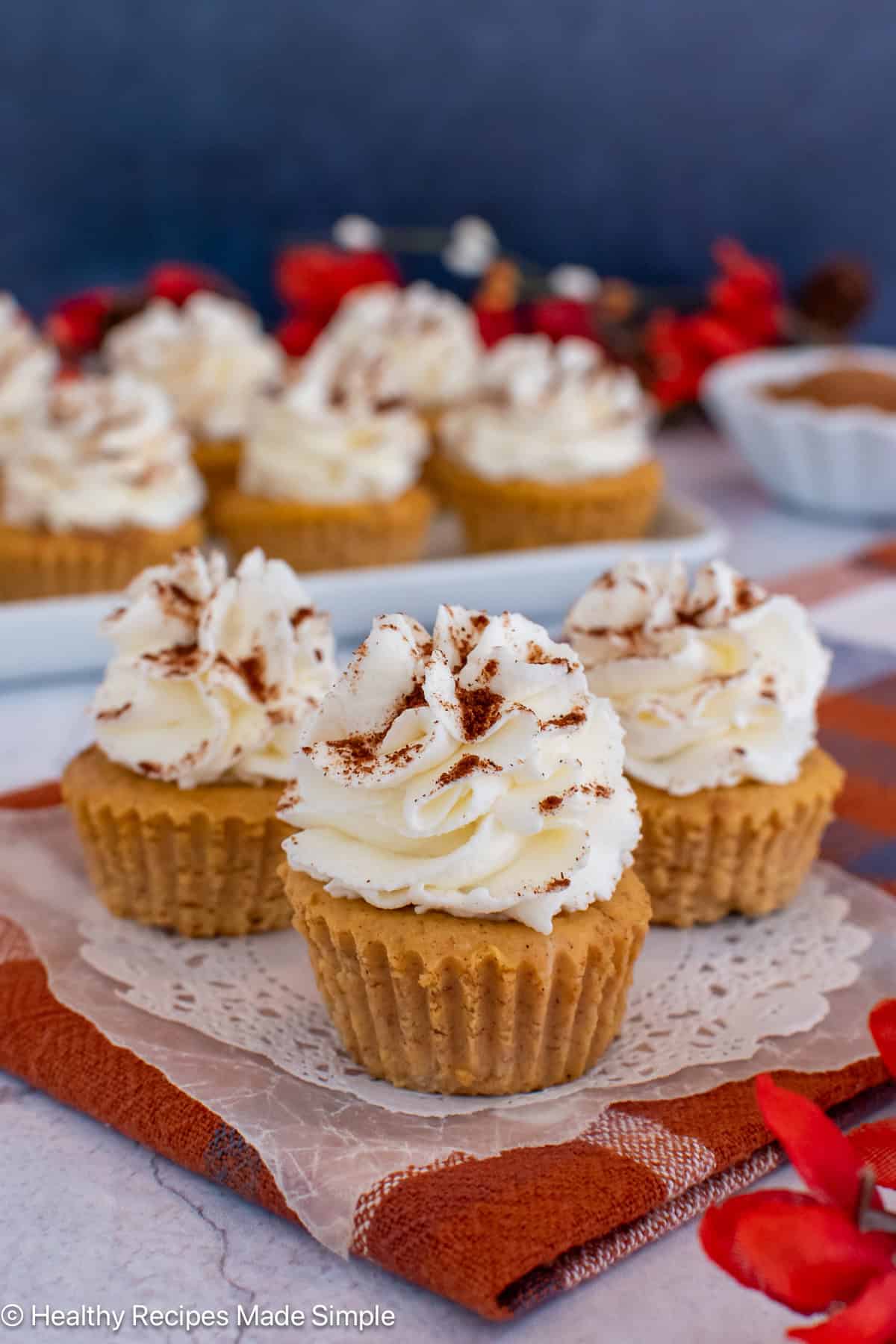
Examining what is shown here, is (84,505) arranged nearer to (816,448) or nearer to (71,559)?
(71,559)

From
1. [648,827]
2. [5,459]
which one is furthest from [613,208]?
[648,827]

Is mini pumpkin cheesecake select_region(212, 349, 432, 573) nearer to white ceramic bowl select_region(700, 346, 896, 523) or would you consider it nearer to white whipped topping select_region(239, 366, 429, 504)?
white whipped topping select_region(239, 366, 429, 504)

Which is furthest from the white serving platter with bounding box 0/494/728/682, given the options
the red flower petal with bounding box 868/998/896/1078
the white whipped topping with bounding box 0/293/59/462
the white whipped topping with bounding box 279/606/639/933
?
the red flower petal with bounding box 868/998/896/1078

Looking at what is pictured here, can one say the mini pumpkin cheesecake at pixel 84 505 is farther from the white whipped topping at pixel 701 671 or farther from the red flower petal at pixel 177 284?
the red flower petal at pixel 177 284

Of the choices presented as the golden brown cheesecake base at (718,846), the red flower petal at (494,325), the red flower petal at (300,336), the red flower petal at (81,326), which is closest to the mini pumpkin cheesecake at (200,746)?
the golden brown cheesecake base at (718,846)

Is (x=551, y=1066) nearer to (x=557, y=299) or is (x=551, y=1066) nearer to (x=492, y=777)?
(x=492, y=777)
